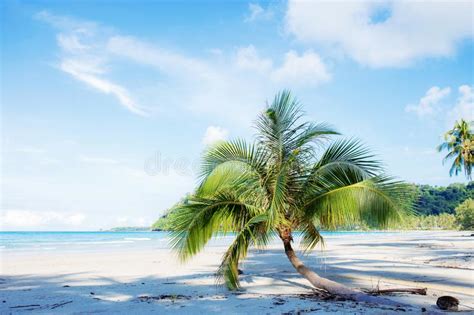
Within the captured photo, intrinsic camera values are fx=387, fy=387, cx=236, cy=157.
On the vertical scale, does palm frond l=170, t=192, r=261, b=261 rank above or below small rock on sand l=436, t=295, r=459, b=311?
above

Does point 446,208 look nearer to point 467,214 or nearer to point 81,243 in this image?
point 467,214

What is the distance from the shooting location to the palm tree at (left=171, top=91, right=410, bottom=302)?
731 centimetres

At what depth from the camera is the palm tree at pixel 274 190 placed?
7312 millimetres

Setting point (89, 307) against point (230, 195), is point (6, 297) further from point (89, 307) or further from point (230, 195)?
point (230, 195)

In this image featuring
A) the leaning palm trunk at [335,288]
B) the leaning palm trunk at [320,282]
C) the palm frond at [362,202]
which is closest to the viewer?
the leaning palm trunk at [335,288]

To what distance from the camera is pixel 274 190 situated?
23.7 ft

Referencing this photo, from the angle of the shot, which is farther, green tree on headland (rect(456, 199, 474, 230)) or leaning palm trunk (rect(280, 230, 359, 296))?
green tree on headland (rect(456, 199, 474, 230))

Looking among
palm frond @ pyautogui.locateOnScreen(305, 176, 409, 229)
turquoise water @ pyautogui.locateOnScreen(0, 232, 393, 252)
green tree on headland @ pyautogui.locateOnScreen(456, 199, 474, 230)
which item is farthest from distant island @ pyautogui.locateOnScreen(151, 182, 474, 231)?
palm frond @ pyautogui.locateOnScreen(305, 176, 409, 229)

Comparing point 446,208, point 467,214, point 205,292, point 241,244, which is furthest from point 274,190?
point 446,208

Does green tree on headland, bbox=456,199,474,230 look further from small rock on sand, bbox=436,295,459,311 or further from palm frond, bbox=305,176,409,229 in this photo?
small rock on sand, bbox=436,295,459,311

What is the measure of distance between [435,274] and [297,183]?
5681mm

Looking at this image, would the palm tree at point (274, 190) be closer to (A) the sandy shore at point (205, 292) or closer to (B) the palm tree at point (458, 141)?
(A) the sandy shore at point (205, 292)

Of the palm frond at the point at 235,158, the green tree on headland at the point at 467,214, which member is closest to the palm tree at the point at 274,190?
the palm frond at the point at 235,158

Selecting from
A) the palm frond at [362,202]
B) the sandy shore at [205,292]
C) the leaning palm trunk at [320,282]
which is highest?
the palm frond at [362,202]
